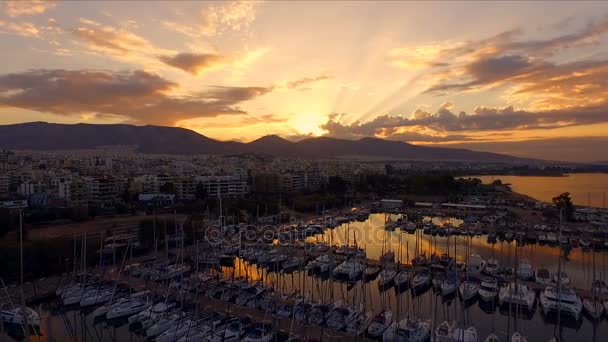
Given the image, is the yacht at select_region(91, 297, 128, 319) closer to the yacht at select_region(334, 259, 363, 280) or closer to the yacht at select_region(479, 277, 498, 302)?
the yacht at select_region(334, 259, 363, 280)

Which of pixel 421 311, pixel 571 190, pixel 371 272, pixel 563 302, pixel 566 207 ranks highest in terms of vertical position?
pixel 566 207

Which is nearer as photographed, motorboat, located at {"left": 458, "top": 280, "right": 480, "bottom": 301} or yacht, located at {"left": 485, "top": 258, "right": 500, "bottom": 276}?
motorboat, located at {"left": 458, "top": 280, "right": 480, "bottom": 301}

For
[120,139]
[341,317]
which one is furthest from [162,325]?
[120,139]

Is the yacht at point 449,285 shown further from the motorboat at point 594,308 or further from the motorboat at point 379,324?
the motorboat at point 594,308


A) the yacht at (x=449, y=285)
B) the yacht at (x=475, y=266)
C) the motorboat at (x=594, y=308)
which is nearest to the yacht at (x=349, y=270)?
the yacht at (x=449, y=285)

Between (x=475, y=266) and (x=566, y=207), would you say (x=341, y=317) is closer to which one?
(x=475, y=266)

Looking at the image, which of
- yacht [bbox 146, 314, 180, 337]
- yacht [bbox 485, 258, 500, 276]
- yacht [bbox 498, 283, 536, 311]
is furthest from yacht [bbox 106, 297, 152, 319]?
yacht [bbox 485, 258, 500, 276]

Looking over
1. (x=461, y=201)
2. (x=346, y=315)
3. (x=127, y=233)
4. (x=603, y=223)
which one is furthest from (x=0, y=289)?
(x=461, y=201)
